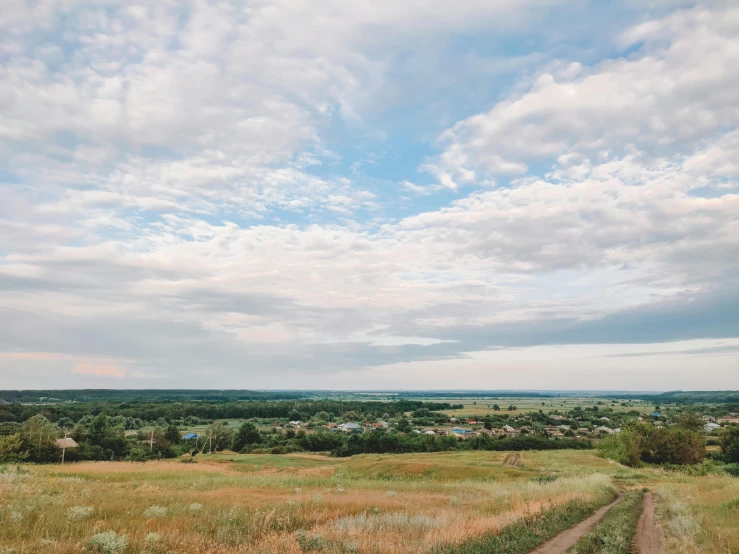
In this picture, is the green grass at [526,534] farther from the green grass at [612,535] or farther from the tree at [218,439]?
the tree at [218,439]

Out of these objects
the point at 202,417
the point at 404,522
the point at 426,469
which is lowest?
the point at 202,417

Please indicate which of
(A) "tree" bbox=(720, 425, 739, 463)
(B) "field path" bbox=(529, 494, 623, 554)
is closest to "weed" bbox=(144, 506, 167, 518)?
(B) "field path" bbox=(529, 494, 623, 554)

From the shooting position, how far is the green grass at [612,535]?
40.0 feet

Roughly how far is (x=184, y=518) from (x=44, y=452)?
63875 millimetres

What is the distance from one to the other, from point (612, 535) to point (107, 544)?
46.8 feet

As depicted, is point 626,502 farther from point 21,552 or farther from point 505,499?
point 21,552

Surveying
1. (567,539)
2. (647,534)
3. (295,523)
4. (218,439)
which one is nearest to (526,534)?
(567,539)

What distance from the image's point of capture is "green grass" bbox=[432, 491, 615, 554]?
11.1 metres

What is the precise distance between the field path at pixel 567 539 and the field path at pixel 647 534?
57.1 inches

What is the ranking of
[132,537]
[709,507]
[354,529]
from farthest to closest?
1. [709,507]
2. [354,529]
3. [132,537]

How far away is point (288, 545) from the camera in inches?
427

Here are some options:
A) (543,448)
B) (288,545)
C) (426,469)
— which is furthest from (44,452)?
(543,448)

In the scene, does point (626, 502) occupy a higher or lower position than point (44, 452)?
higher

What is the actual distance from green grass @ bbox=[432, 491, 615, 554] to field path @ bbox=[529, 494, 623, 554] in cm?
18
